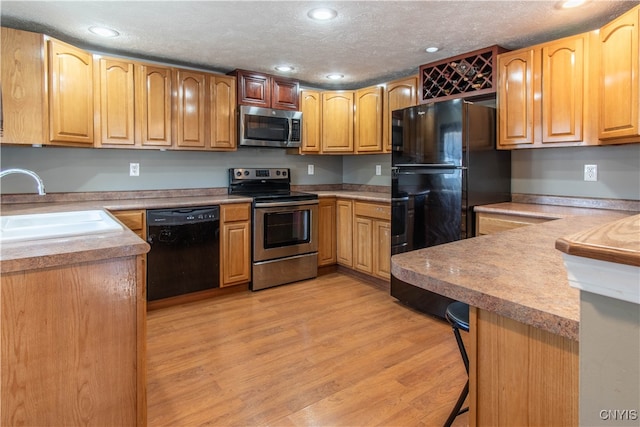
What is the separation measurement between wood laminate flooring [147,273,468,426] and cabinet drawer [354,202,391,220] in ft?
2.62

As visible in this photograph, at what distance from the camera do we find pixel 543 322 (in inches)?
30.1

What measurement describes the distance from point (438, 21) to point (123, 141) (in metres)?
2.54

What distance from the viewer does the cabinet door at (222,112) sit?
138 inches

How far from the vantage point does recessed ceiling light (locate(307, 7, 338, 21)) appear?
2.35 metres

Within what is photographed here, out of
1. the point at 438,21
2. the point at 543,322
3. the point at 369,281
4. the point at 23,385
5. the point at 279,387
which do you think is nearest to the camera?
the point at 543,322

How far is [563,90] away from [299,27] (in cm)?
183

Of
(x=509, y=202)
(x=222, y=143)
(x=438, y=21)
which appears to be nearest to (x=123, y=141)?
(x=222, y=143)

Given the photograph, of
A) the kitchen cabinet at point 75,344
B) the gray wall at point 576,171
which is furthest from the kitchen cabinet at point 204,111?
the gray wall at point 576,171

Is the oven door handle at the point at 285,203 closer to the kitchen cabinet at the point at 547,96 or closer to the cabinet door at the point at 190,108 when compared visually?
the cabinet door at the point at 190,108

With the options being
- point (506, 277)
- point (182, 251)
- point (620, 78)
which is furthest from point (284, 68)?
point (506, 277)

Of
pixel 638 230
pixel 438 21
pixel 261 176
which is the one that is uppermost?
pixel 438 21

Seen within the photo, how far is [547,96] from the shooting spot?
2.65 m

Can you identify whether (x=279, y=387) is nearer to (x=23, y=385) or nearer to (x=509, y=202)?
(x=23, y=385)

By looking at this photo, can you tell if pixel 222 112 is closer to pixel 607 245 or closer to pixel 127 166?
pixel 127 166
